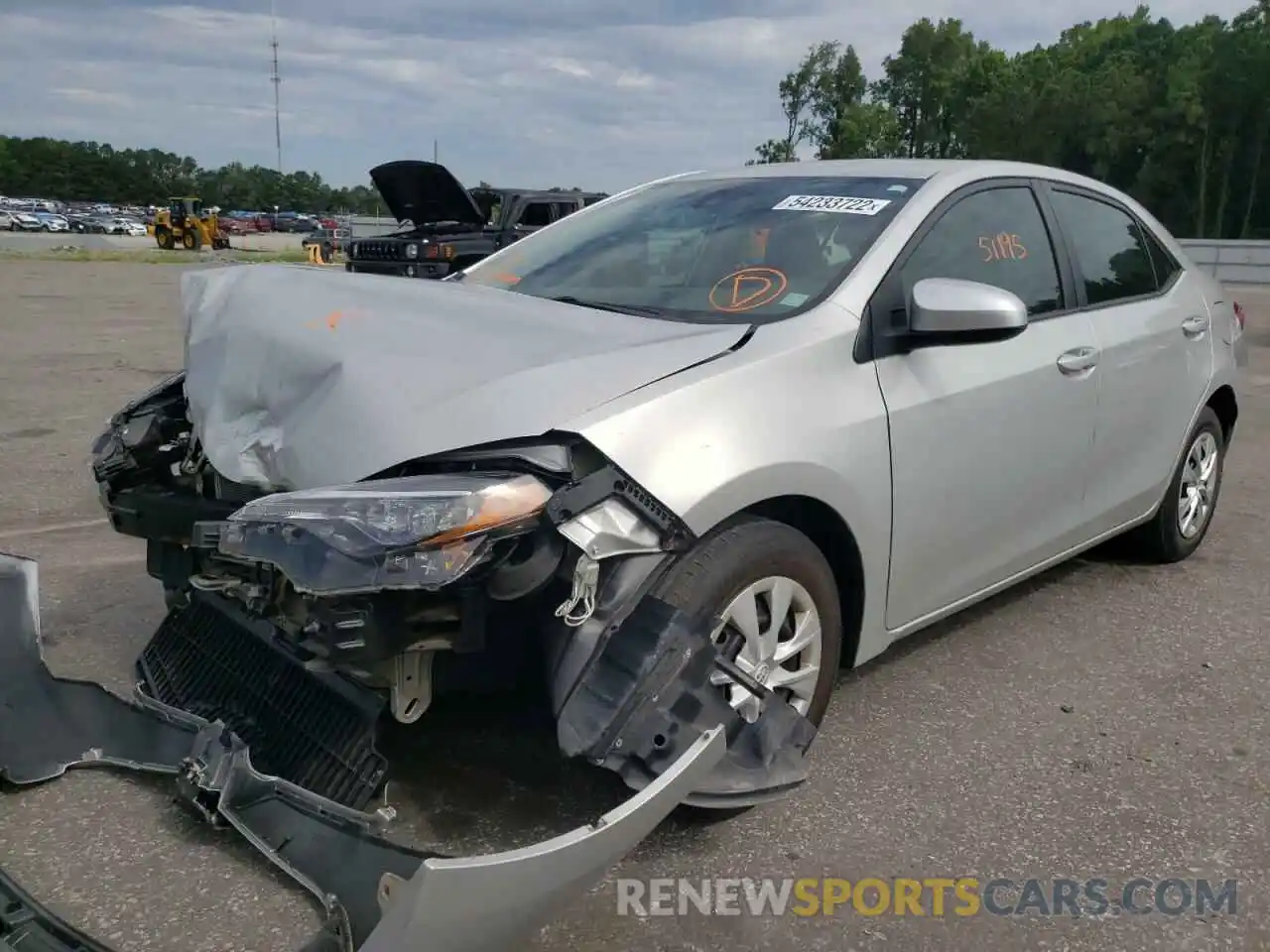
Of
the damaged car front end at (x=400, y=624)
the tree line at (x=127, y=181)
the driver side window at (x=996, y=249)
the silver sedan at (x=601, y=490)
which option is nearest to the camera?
the damaged car front end at (x=400, y=624)

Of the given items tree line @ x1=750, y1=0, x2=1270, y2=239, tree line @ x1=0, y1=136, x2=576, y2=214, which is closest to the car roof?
tree line @ x1=750, y1=0, x2=1270, y2=239

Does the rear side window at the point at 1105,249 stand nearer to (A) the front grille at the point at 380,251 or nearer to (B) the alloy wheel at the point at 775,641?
(B) the alloy wheel at the point at 775,641

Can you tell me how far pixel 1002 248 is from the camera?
3633mm

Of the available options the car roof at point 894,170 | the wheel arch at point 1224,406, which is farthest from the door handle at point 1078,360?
the wheel arch at point 1224,406

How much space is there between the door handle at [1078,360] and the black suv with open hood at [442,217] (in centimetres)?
1166

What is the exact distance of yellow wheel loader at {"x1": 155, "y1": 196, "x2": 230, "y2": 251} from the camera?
125ft

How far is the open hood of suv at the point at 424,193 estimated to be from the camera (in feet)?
47.0

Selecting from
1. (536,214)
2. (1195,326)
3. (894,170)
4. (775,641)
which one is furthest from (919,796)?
(536,214)

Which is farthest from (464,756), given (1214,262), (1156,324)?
(1214,262)

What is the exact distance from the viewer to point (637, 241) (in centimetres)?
366

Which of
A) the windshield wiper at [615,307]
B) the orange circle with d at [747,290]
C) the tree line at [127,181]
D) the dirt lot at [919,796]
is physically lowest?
the dirt lot at [919,796]

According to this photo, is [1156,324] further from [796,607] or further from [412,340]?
[412,340]

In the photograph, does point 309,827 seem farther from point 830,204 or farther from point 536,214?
point 536,214

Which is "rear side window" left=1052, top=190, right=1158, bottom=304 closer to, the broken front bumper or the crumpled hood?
the crumpled hood
